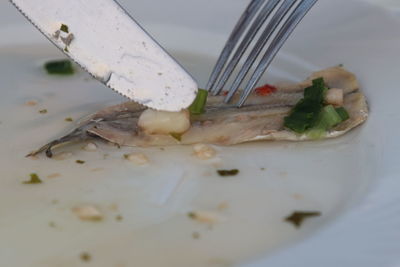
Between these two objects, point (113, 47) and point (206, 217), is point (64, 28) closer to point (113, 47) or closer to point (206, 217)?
point (113, 47)

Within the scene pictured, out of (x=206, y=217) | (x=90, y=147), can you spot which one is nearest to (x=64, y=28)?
(x=90, y=147)

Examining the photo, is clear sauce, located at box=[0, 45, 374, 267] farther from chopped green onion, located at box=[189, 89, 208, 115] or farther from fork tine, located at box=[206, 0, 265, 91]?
fork tine, located at box=[206, 0, 265, 91]

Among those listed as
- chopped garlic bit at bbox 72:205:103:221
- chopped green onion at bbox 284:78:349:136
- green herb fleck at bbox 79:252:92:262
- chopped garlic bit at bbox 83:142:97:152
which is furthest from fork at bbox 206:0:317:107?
green herb fleck at bbox 79:252:92:262

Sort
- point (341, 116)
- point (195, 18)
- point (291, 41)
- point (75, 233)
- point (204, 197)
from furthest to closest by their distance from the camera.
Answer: point (195, 18) → point (291, 41) → point (341, 116) → point (204, 197) → point (75, 233)

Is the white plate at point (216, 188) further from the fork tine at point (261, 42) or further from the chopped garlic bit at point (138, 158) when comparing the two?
the fork tine at point (261, 42)

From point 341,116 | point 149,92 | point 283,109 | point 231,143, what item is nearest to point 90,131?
point 149,92

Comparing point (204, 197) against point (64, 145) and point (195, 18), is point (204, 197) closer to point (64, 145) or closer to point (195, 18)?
point (64, 145)

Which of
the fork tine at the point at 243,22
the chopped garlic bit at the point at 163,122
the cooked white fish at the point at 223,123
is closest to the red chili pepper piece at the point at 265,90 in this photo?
the cooked white fish at the point at 223,123
